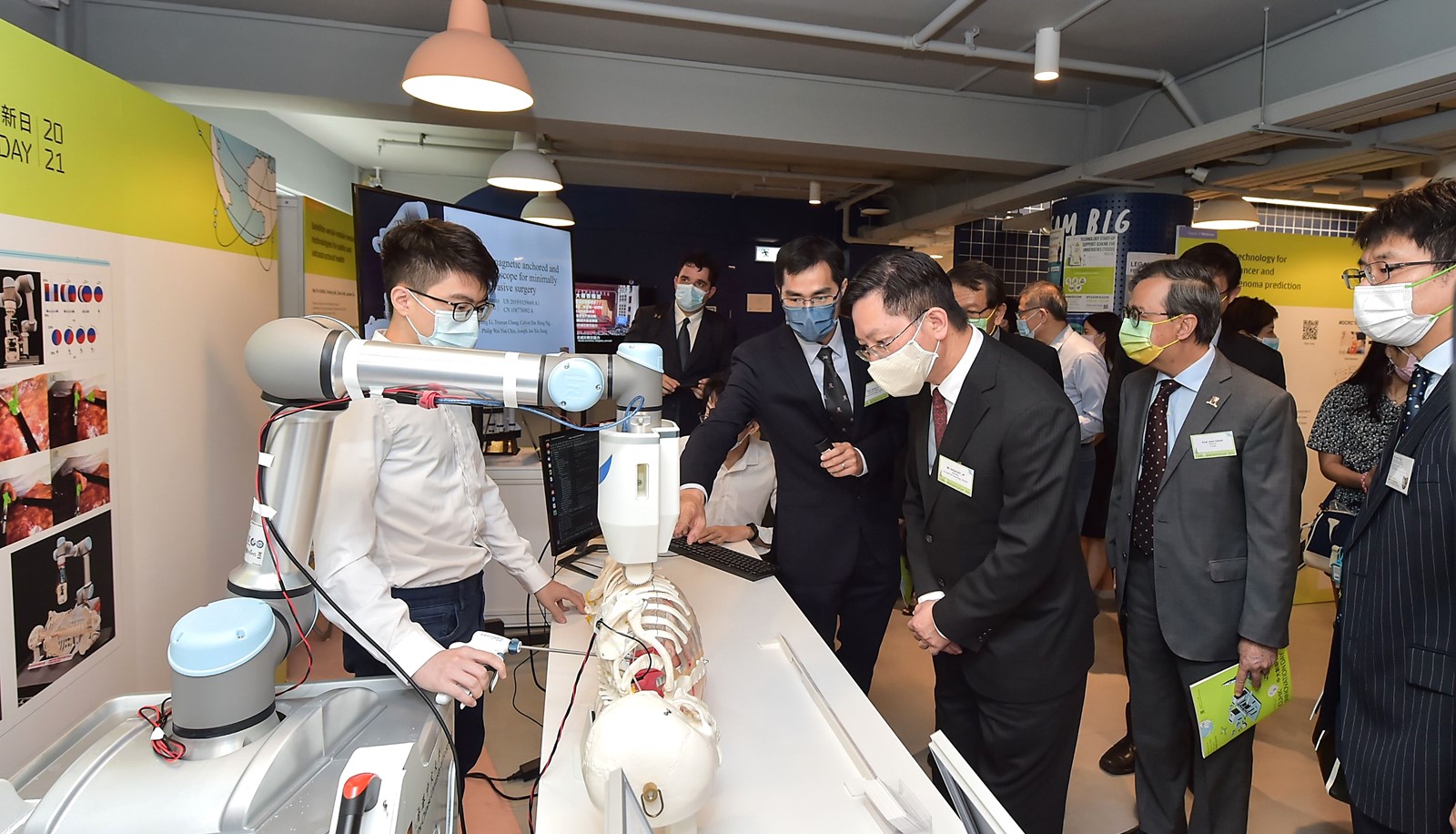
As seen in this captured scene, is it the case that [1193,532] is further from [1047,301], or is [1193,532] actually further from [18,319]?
[18,319]

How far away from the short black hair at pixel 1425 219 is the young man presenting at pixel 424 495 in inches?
78.7

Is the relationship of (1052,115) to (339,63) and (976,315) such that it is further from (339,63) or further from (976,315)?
(339,63)

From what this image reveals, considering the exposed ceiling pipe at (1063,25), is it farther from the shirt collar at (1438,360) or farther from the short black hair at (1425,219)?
the shirt collar at (1438,360)

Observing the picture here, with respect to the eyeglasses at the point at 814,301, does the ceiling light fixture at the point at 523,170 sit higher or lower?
higher

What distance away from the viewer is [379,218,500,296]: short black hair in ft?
5.41

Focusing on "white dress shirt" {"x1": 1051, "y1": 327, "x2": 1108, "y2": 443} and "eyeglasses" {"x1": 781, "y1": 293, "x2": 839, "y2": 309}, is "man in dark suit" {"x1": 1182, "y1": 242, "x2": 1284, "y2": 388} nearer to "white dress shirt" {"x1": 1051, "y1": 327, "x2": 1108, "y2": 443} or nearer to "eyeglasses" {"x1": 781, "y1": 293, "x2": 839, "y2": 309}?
"white dress shirt" {"x1": 1051, "y1": 327, "x2": 1108, "y2": 443}

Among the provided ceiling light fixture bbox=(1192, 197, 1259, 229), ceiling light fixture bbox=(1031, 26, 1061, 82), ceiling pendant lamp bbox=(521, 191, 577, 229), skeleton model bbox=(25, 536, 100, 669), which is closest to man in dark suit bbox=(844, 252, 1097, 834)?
skeleton model bbox=(25, 536, 100, 669)

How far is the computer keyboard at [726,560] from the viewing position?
2.17 m

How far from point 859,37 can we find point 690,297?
65.8 inches

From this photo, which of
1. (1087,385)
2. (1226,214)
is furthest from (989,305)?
(1226,214)

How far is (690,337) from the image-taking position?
15.7 feet

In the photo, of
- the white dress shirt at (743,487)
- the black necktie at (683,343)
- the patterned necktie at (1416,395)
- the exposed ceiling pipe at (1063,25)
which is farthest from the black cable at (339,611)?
the exposed ceiling pipe at (1063,25)

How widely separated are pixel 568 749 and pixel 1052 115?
546cm

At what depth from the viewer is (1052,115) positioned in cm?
529
